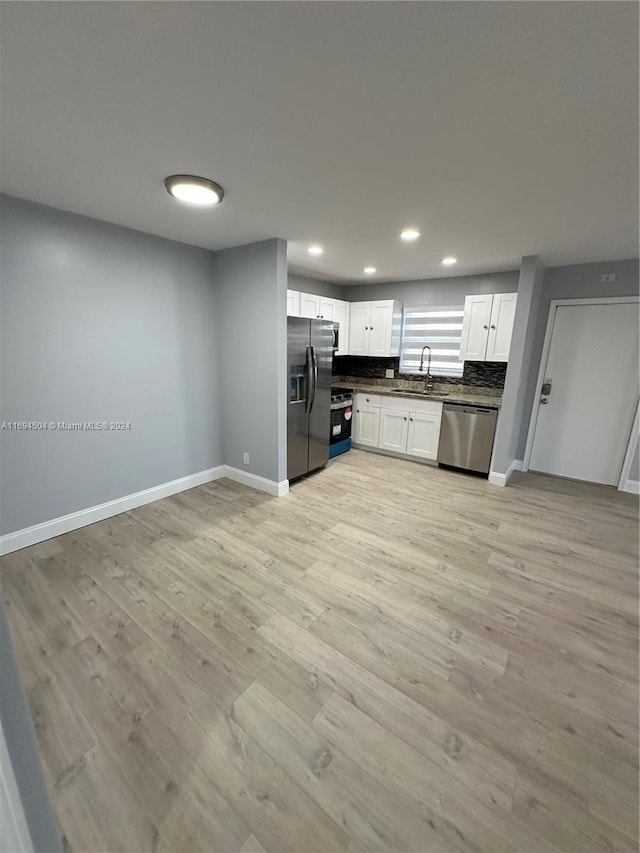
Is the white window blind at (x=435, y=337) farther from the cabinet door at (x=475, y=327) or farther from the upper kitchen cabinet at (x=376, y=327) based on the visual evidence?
the cabinet door at (x=475, y=327)

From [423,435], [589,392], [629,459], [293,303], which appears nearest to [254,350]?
[293,303]

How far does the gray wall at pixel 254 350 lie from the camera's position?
3.16 meters

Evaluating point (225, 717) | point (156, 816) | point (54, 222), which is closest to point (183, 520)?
point (225, 717)

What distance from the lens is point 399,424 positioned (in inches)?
184

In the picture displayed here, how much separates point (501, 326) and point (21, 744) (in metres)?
4.67

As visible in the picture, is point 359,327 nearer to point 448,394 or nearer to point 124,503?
point 448,394

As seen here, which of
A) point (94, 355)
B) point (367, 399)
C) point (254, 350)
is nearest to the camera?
point (94, 355)

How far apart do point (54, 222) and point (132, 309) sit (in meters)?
0.74

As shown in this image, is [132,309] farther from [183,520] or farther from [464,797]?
[464,797]

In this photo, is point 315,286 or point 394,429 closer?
point 394,429

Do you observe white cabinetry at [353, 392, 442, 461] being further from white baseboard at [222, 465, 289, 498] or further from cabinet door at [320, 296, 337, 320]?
white baseboard at [222, 465, 289, 498]

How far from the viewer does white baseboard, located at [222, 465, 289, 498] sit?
11.6 ft

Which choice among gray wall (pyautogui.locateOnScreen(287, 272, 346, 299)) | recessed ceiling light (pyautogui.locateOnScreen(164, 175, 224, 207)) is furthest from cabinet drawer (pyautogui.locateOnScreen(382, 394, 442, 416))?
recessed ceiling light (pyautogui.locateOnScreen(164, 175, 224, 207))

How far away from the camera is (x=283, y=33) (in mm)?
1017
